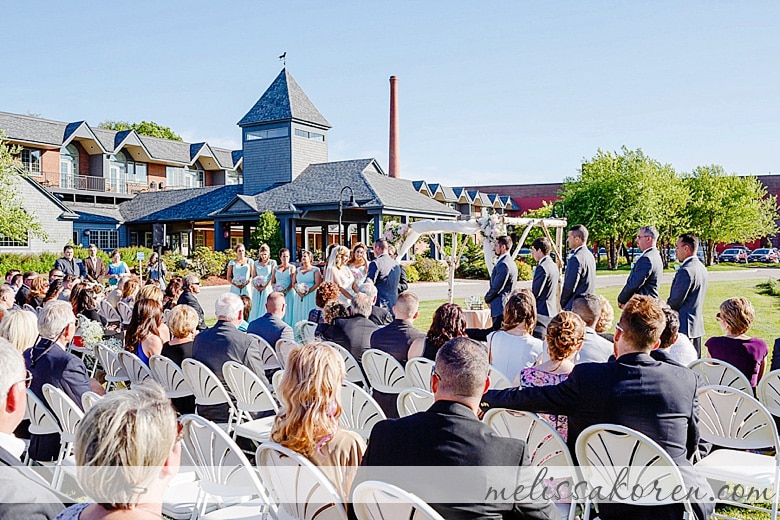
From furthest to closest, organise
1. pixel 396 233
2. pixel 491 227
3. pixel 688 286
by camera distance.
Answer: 1. pixel 396 233
2. pixel 491 227
3. pixel 688 286

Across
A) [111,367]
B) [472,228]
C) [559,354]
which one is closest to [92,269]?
[472,228]

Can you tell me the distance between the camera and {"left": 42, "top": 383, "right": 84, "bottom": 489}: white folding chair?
3961mm

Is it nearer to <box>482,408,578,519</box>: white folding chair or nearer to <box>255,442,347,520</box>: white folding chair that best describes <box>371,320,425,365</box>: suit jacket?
<box>482,408,578,519</box>: white folding chair

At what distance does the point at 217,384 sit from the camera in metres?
4.93

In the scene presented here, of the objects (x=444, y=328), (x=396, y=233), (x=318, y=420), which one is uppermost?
(x=396, y=233)

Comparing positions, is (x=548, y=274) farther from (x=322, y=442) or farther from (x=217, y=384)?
(x=322, y=442)

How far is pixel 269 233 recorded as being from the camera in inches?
1277

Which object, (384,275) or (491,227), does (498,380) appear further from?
(491,227)

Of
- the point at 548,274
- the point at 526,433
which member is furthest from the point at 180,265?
the point at 526,433

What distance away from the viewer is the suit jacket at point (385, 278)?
1098cm

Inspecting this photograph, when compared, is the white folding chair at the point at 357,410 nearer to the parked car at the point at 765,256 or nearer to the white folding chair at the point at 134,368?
the white folding chair at the point at 134,368

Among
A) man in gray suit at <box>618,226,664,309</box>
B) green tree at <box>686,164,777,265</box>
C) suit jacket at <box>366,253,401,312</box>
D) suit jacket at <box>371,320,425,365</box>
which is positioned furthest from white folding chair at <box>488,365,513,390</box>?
green tree at <box>686,164,777,265</box>

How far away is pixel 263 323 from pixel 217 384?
178 cm

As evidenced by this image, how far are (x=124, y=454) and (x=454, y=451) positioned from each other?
124 cm
